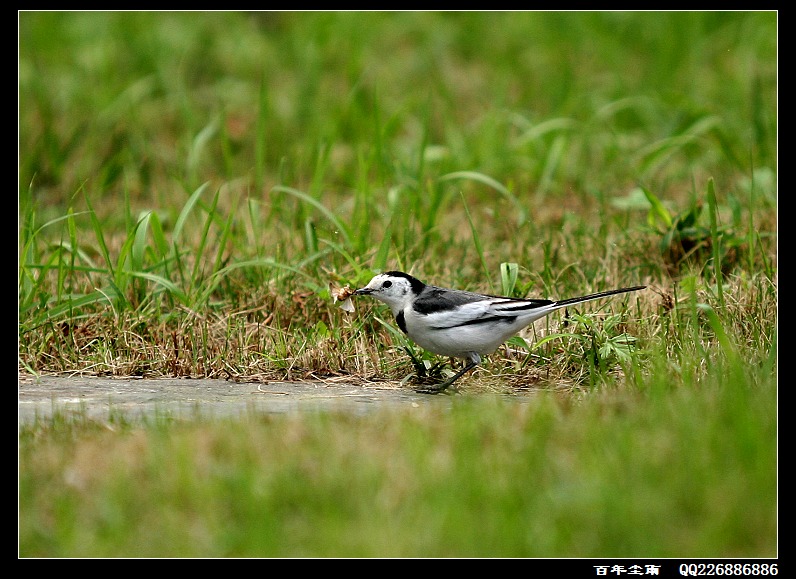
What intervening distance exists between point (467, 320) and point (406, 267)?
1.44 m

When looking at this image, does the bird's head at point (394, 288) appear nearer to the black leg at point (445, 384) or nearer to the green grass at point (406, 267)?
the green grass at point (406, 267)

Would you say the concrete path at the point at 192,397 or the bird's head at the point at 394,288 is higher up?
the bird's head at the point at 394,288

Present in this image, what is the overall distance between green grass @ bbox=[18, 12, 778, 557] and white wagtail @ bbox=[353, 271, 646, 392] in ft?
0.73

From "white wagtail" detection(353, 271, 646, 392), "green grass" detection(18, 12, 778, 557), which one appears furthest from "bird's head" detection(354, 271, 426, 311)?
"green grass" detection(18, 12, 778, 557)

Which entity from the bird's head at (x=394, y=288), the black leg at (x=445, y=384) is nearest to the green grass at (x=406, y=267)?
the black leg at (x=445, y=384)

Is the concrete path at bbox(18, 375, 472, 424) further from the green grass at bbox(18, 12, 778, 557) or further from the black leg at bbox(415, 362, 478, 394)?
the green grass at bbox(18, 12, 778, 557)

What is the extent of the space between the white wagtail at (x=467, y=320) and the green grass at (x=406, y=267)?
222 millimetres

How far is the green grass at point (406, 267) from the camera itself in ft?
13.3

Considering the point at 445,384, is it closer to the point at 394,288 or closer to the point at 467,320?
the point at 467,320

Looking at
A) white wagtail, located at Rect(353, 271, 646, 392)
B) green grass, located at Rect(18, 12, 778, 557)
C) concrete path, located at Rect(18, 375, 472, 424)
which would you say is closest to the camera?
green grass, located at Rect(18, 12, 778, 557)

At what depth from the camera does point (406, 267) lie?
23.8 ft

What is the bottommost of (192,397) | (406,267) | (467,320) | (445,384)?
(445,384)

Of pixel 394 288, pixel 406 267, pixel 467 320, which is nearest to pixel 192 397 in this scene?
pixel 394 288

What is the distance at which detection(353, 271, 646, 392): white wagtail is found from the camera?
19.2 ft
